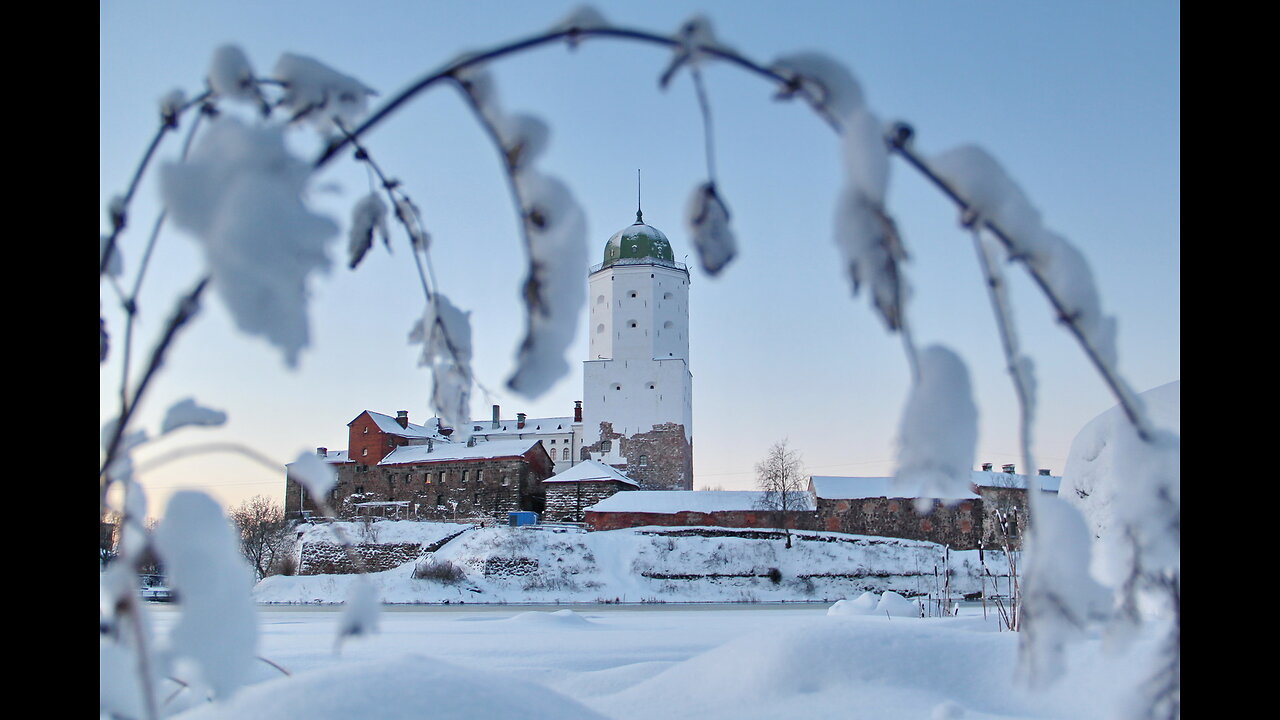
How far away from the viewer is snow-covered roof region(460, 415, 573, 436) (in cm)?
3541

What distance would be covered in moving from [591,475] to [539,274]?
28020mm

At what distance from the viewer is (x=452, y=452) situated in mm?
31609

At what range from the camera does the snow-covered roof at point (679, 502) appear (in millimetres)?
25469

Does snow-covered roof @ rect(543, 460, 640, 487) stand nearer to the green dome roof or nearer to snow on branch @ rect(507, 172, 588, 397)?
the green dome roof

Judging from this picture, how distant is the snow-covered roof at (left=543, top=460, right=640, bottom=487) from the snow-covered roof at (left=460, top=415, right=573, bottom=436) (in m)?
5.99

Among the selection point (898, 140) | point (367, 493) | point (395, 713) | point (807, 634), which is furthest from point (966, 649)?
point (367, 493)

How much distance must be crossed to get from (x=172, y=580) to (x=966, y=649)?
7.65ft

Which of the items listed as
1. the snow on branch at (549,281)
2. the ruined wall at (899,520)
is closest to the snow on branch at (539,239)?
the snow on branch at (549,281)

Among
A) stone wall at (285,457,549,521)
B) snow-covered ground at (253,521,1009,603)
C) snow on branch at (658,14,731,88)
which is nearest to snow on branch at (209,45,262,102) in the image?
snow on branch at (658,14,731,88)

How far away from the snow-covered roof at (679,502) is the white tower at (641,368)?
10.8ft

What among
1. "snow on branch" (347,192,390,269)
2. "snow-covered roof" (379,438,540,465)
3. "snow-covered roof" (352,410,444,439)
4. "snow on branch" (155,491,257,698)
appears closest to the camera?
"snow on branch" (155,491,257,698)

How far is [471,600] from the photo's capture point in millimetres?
19844
